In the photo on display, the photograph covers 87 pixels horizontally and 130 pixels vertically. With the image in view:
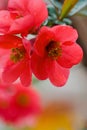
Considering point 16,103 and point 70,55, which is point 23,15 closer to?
point 70,55

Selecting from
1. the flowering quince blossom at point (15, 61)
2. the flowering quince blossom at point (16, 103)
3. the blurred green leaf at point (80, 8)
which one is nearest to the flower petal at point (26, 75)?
the flowering quince blossom at point (15, 61)

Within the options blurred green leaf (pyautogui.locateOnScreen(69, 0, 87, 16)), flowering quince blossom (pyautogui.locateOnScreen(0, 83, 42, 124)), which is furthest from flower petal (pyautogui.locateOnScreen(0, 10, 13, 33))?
flowering quince blossom (pyautogui.locateOnScreen(0, 83, 42, 124))

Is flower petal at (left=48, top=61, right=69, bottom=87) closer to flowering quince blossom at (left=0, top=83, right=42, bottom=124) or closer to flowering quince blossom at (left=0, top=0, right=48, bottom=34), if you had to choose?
flowering quince blossom at (left=0, top=0, right=48, bottom=34)

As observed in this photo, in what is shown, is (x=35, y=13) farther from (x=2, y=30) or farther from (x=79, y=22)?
(x=79, y=22)

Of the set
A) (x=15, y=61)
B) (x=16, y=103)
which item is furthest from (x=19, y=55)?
Answer: (x=16, y=103)

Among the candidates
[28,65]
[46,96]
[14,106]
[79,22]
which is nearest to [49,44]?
[28,65]

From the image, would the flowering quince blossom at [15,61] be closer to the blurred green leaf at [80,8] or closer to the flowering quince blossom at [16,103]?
the blurred green leaf at [80,8]
